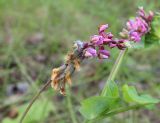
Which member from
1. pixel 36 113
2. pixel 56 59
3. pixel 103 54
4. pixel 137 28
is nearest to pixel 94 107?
pixel 103 54

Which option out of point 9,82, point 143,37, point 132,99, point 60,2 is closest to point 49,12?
point 60,2

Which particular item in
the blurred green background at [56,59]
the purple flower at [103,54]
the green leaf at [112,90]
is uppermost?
the blurred green background at [56,59]

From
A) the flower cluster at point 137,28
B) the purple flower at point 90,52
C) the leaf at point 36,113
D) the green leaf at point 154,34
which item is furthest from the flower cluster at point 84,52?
the leaf at point 36,113

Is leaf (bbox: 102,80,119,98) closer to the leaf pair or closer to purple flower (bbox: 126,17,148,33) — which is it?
the leaf pair

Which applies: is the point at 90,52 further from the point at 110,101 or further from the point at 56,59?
the point at 56,59

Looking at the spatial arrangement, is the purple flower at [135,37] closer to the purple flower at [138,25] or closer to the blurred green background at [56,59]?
the purple flower at [138,25]

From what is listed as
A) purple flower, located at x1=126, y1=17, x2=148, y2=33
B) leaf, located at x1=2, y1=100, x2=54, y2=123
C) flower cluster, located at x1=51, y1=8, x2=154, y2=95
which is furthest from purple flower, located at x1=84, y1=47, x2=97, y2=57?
leaf, located at x1=2, y1=100, x2=54, y2=123

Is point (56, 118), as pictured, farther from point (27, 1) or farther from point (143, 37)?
point (27, 1)
